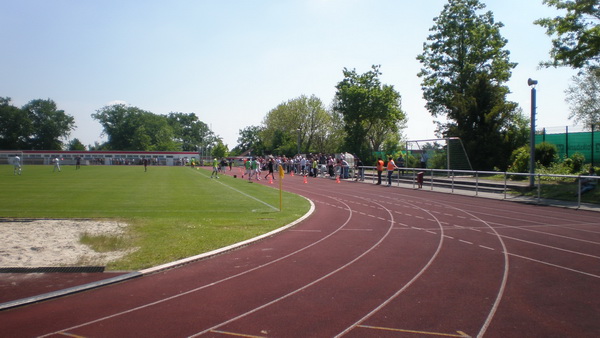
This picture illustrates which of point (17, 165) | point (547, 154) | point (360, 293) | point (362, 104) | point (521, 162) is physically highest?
point (362, 104)

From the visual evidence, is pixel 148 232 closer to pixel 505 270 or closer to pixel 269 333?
pixel 269 333

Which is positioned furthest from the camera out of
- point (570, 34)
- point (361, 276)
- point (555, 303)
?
point (570, 34)

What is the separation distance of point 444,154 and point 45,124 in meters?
120

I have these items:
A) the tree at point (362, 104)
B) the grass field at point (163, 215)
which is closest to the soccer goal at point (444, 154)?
the grass field at point (163, 215)

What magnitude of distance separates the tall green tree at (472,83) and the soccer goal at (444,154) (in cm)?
213

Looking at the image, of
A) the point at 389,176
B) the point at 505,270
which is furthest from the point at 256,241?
the point at 389,176

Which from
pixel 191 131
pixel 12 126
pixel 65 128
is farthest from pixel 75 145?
pixel 191 131

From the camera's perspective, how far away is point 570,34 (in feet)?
67.5

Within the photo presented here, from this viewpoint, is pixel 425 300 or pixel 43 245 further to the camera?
pixel 43 245

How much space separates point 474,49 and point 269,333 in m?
36.8

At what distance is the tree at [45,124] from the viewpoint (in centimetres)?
11756

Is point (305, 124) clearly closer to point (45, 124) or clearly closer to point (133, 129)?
point (133, 129)

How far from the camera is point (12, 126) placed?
11150 centimetres

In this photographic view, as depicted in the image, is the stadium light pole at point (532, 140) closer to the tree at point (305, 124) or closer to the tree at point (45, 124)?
the tree at point (305, 124)
